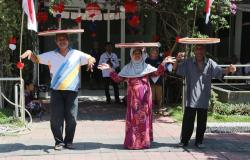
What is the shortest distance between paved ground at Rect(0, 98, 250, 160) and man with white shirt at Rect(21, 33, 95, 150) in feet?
1.48

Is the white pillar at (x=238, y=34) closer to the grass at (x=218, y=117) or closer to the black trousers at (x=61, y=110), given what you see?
the grass at (x=218, y=117)

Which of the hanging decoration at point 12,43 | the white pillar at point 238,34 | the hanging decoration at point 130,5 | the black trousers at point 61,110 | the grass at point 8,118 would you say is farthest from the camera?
the white pillar at point 238,34

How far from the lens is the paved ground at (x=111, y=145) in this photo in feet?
24.8

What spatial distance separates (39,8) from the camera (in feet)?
41.2

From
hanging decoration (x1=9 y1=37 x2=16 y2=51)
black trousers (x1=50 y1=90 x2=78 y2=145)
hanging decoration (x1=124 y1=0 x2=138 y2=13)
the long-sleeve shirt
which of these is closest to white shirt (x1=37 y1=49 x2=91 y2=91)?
black trousers (x1=50 y1=90 x2=78 y2=145)

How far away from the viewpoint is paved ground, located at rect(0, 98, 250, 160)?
7547mm

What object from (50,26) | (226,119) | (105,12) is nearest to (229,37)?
(105,12)

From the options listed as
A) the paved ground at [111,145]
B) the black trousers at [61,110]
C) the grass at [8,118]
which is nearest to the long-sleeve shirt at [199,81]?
the paved ground at [111,145]

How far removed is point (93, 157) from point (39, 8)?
6.11m

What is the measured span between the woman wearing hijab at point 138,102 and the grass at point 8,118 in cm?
259

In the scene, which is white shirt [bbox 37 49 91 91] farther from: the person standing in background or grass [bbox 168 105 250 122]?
the person standing in background

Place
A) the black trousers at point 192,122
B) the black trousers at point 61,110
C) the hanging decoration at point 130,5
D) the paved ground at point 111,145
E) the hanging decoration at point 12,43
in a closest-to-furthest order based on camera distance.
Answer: the paved ground at point 111,145
the black trousers at point 61,110
the black trousers at point 192,122
the hanging decoration at point 12,43
the hanging decoration at point 130,5

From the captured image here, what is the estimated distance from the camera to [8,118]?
32.8ft

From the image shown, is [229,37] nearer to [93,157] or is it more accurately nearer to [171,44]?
[171,44]
